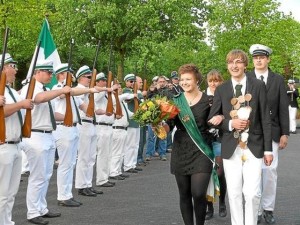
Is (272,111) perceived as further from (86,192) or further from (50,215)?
(86,192)

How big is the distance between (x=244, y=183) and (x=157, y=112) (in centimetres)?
125

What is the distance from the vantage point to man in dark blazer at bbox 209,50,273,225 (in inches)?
252

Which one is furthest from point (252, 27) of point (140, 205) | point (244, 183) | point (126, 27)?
point (244, 183)

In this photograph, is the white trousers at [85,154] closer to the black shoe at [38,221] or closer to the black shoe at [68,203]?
the black shoe at [68,203]

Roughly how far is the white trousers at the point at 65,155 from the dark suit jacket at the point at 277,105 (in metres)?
3.31

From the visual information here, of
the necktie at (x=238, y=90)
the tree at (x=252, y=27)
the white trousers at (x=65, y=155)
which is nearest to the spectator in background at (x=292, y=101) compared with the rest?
the white trousers at (x=65, y=155)

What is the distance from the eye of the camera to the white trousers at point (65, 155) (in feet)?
30.6

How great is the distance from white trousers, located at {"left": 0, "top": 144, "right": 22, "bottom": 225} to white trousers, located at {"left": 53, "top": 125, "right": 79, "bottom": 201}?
2524 mm

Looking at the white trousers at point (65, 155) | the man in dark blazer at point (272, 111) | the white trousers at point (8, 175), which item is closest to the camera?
the white trousers at point (8, 175)

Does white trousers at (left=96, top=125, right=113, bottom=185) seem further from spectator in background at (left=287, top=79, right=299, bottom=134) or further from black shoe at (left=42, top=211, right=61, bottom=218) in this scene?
spectator in background at (left=287, top=79, right=299, bottom=134)

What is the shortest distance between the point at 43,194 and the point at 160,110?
2.85 m

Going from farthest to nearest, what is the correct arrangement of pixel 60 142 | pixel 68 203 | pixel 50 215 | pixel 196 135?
pixel 68 203 < pixel 60 142 < pixel 50 215 < pixel 196 135

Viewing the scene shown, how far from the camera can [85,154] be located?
34.4ft

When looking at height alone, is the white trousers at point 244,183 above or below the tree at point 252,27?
below
